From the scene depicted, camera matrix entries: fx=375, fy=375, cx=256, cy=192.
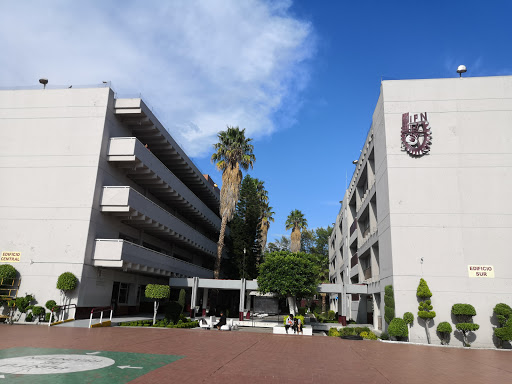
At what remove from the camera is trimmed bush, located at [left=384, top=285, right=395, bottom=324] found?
2394 cm

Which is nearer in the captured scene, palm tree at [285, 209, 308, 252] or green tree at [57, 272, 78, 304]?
green tree at [57, 272, 78, 304]

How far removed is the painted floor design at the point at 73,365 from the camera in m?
9.23

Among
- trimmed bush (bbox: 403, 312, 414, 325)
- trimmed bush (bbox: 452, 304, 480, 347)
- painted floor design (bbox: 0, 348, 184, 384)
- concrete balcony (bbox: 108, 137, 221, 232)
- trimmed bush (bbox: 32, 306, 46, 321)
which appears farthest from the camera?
concrete balcony (bbox: 108, 137, 221, 232)

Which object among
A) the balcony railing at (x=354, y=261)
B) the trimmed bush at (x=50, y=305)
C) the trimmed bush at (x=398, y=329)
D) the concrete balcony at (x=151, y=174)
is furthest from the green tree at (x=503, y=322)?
the trimmed bush at (x=50, y=305)

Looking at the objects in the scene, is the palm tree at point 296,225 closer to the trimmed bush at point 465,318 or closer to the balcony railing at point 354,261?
the balcony railing at point 354,261

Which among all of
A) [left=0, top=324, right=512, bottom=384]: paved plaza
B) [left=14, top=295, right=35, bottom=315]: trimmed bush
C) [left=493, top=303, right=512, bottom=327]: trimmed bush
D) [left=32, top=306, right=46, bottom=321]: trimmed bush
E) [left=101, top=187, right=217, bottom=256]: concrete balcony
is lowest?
[left=0, top=324, right=512, bottom=384]: paved plaza

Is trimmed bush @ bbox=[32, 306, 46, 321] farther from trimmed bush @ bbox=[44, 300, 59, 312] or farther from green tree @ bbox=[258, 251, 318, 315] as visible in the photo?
green tree @ bbox=[258, 251, 318, 315]

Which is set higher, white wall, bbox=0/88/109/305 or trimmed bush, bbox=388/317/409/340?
white wall, bbox=0/88/109/305

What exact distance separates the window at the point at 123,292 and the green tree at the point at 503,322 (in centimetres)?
2735

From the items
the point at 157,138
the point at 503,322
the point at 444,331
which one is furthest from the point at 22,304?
the point at 503,322

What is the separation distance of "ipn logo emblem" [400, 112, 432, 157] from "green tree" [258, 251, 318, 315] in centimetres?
1142

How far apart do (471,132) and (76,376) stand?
26.4m

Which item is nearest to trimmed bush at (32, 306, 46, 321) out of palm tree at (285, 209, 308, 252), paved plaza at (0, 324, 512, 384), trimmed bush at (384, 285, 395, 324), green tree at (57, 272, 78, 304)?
green tree at (57, 272, 78, 304)

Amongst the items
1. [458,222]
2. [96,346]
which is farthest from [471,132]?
[96,346]
